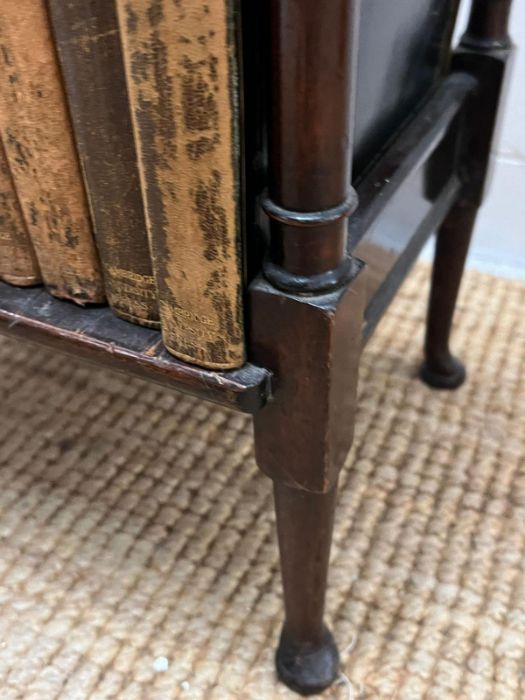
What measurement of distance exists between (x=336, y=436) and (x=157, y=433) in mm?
401

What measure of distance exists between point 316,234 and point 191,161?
73 millimetres

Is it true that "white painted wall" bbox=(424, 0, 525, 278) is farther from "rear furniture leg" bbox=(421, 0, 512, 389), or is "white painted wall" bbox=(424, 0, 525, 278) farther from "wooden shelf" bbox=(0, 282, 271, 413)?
"wooden shelf" bbox=(0, 282, 271, 413)

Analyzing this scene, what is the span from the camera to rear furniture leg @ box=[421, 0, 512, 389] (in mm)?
660

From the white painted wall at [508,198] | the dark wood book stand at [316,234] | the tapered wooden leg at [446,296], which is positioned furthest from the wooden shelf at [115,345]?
the white painted wall at [508,198]

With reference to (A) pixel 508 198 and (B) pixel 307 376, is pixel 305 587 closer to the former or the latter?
(B) pixel 307 376

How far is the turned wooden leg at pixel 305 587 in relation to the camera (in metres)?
0.51

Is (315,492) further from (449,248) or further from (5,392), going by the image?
(5,392)

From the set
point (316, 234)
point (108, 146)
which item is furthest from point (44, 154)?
point (316, 234)

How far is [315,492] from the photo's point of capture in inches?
19.0

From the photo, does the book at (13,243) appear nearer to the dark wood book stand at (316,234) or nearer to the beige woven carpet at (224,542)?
the dark wood book stand at (316,234)

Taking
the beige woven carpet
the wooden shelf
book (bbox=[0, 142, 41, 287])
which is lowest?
the beige woven carpet

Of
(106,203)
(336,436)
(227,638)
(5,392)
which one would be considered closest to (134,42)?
(106,203)

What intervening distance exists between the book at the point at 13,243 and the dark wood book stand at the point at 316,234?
0.5 inches

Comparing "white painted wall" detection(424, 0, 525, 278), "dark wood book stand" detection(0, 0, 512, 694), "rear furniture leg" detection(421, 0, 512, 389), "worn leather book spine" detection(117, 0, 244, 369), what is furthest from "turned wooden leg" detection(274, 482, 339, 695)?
"white painted wall" detection(424, 0, 525, 278)
